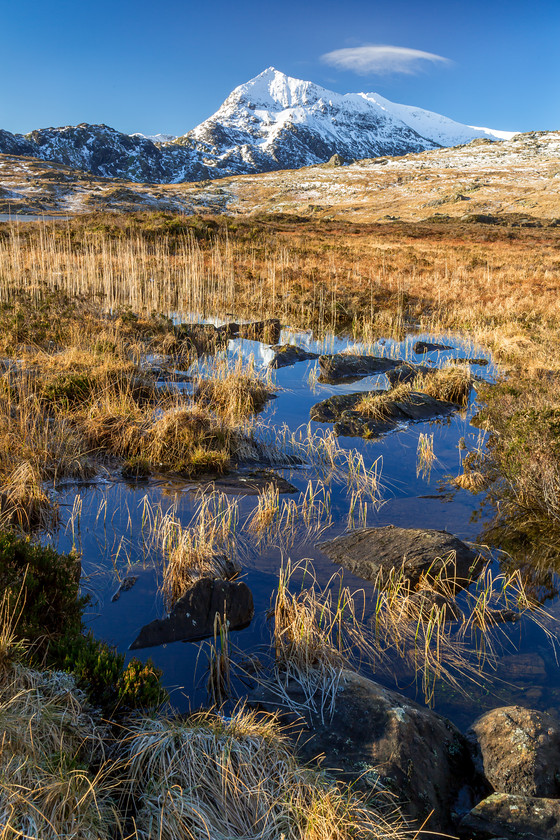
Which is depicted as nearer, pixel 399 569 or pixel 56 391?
pixel 399 569

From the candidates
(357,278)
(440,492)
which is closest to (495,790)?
(440,492)

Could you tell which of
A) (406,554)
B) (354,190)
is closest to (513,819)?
(406,554)

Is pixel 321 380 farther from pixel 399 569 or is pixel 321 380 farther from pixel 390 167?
pixel 390 167

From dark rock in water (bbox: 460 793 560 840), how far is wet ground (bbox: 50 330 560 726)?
822 millimetres

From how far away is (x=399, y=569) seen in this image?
14.8 ft

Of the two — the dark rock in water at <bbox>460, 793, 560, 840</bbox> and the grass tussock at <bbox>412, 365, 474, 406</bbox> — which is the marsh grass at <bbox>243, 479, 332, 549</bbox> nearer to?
the dark rock in water at <bbox>460, 793, 560, 840</bbox>

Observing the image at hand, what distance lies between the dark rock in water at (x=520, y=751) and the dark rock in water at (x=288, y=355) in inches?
358

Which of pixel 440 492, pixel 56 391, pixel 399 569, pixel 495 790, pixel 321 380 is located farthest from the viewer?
pixel 321 380

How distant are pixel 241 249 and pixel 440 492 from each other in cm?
2262

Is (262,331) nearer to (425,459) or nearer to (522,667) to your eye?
(425,459)

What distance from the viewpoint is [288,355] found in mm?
12328

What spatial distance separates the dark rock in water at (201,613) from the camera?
3.77 meters

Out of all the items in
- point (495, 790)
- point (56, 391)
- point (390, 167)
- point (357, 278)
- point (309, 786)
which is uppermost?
point (390, 167)

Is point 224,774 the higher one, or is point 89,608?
point 224,774
